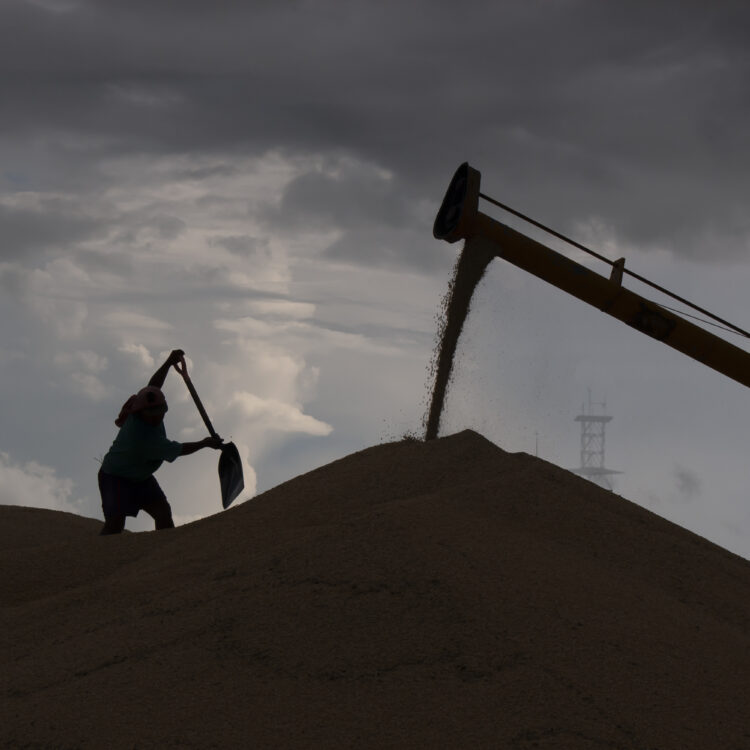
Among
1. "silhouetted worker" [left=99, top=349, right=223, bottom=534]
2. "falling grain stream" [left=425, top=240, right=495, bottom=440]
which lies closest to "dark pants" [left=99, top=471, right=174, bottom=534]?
"silhouetted worker" [left=99, top=349, right=223, bottom=534]

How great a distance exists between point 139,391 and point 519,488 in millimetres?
2537

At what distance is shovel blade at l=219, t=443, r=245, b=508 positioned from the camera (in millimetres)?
→ 6652

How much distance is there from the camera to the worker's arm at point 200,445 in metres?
6.20

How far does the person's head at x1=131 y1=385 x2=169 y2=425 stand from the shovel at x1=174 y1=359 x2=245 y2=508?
558mm

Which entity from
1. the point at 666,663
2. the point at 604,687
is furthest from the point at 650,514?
the point at 604,687

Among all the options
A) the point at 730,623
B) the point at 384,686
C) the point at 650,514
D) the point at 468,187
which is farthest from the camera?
the point at 650,514

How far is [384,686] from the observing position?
335 cm

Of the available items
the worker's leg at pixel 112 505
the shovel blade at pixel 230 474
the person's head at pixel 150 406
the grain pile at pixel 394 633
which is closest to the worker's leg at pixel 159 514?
the worker's leg at pixel 112 505

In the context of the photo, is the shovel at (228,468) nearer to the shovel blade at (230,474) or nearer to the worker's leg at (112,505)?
the shovel blade at (230,474)

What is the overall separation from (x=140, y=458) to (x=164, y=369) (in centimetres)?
69

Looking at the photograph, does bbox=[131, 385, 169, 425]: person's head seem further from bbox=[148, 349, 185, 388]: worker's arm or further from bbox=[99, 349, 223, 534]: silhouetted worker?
bbox=[148, 349, 185, 388]: worker's arm

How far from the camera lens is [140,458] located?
6.23 metres

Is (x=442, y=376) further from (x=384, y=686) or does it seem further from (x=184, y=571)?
(x=384, y=686)

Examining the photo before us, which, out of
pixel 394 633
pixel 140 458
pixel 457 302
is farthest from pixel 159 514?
pixel 394 633
